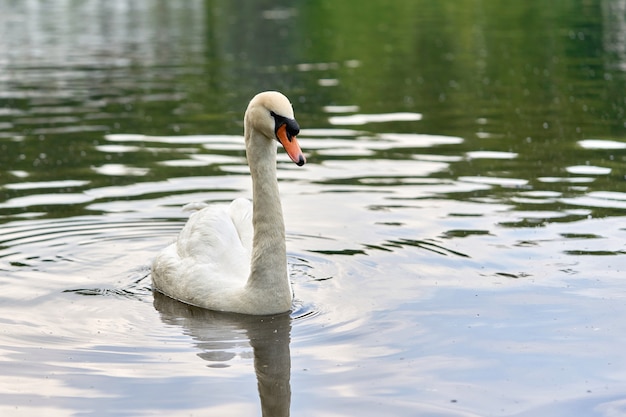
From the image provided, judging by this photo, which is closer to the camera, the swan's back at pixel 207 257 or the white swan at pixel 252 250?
the white swan at pixel 252 250

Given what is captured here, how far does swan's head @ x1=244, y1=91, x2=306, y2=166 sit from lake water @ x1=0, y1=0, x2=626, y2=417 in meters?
1.56

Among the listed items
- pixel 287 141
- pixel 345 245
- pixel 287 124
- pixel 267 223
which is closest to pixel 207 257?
pixel 267 223

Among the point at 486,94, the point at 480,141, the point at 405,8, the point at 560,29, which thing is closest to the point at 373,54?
the point at 560,29

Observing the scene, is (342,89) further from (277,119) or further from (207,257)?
(277,119)

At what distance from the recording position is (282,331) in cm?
912

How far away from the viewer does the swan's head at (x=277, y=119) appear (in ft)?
29.5

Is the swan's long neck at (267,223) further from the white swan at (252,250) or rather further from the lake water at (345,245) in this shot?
the lake water at (345,245)

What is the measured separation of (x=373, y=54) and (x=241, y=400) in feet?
104

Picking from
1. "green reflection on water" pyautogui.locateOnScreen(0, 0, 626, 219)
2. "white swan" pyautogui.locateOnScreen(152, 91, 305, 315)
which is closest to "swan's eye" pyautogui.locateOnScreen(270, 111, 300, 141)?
"white swan" pyautogui.locateOnScreen(152, 91, 305, 315)

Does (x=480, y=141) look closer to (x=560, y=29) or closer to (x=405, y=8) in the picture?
(x=560, y=29)

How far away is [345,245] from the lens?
39.1 feet

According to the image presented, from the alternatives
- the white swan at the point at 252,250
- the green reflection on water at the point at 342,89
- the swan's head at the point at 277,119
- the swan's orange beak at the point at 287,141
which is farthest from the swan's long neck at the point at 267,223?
the green reflection on water at the point at 342,89

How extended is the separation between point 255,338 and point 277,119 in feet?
5.98

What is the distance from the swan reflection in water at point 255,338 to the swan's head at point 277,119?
1.49 m
